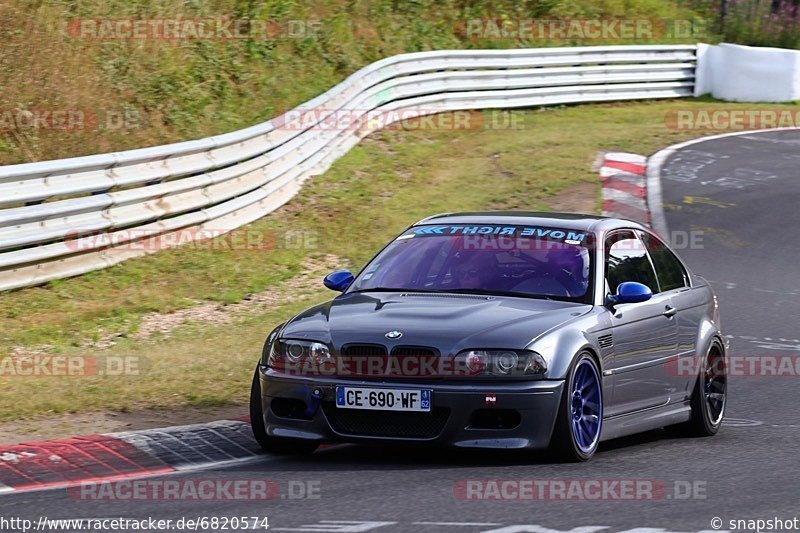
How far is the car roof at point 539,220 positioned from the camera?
27.8 ft

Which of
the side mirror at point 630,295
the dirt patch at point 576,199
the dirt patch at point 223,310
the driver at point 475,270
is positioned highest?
the driver at point 475,270

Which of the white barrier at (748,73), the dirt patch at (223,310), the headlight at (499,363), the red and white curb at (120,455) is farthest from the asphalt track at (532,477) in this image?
the white barrier at (748,73)

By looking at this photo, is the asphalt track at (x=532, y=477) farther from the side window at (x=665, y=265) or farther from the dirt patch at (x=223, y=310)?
the dirt patch at (x=223, y=310)

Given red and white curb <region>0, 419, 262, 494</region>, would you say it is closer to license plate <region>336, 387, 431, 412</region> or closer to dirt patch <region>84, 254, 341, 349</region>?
license plate <region>336, 387, 431, 412</region>

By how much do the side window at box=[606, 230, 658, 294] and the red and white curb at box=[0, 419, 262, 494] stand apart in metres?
2.44

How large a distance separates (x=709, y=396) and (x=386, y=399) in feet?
9.87

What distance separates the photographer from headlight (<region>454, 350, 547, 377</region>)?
700cm

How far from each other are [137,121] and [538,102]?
10205 mm

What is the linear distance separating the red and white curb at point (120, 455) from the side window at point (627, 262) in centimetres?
244

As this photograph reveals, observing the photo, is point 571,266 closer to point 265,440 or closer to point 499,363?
point 499,363

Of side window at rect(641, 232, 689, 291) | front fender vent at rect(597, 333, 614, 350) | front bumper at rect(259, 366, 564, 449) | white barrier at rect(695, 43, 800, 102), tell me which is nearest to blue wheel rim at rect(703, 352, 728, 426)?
side window at rect(641, 232, 689, 291)

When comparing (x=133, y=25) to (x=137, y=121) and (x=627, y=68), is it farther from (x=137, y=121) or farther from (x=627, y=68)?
(x=627, y=68)

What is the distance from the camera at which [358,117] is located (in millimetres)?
20812

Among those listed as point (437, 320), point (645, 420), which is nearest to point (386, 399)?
point (437, 320)
